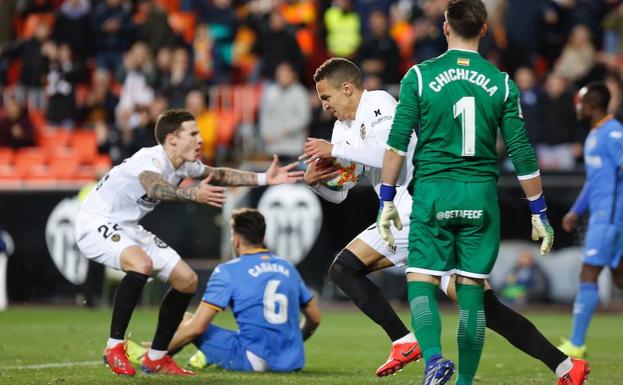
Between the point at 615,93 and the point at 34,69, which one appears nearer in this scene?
the point at 615,93

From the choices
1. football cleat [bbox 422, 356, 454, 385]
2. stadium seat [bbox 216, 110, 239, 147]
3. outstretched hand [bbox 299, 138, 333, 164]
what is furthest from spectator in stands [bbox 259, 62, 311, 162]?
football cleat [bbox 422, 356, 454, 385]

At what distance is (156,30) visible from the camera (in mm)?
21562

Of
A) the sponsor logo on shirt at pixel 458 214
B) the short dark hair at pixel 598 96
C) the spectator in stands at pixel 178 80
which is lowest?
the spectator in stands at pixel 178 80

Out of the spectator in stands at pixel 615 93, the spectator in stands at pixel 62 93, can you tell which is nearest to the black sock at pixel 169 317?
the spectator in stands at pixel 615 93

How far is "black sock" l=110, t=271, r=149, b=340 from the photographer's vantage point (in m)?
9.02

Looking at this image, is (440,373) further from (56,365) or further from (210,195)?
(56,365)

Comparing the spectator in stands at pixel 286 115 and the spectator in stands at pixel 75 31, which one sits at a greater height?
the spectator in stands at pixel 75 31

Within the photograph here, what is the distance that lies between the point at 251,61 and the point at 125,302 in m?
12.6

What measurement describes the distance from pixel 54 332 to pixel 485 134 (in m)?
7.67

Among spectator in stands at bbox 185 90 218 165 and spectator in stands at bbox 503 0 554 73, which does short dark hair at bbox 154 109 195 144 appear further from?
spectator in stands at bbox 503 0 554 73

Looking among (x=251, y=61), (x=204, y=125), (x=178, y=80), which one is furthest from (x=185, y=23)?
(x=204, y=125)

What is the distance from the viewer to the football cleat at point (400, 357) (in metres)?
7.95

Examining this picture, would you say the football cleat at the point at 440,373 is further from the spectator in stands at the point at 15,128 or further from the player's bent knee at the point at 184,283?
the spectator in stands at the point at 15,128

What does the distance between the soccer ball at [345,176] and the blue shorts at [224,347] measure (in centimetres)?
166
